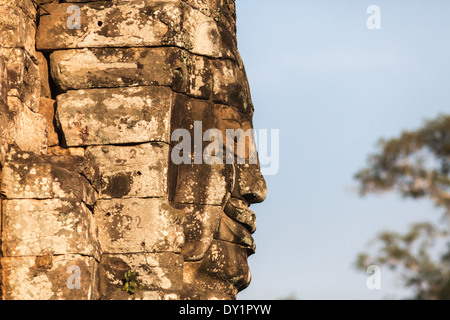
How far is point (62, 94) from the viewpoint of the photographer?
25.8 ft

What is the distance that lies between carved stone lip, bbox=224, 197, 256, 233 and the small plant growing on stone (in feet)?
3.64

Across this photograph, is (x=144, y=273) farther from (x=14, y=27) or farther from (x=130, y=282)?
(x=14, y=27)

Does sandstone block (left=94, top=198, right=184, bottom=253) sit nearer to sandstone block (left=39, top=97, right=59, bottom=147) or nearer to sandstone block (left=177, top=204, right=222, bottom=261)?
sandstone block (left=177, top=204, right=222, bottom=261)

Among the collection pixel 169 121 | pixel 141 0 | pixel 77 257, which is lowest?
pixel 77 257

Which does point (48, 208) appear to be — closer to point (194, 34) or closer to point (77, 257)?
point (77, 257)

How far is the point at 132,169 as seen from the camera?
7668mm

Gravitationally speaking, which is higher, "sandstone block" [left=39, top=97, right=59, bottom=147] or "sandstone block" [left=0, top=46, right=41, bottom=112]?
"sandstone block" [left=0, top=46, right=41, bottom=112]

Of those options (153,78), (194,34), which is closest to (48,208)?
(153,78)

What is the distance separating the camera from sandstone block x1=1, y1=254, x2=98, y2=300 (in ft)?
22.6

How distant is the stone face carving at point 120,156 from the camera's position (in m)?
7.07

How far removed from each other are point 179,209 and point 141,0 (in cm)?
194

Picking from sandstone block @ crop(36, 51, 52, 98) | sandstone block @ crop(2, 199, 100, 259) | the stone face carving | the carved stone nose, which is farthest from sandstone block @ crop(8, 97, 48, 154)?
the carved stone nose

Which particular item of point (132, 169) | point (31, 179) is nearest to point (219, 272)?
point (132, 169)

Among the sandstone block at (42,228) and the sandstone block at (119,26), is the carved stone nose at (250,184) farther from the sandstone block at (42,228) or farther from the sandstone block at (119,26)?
the sandstone block at (42,228)
